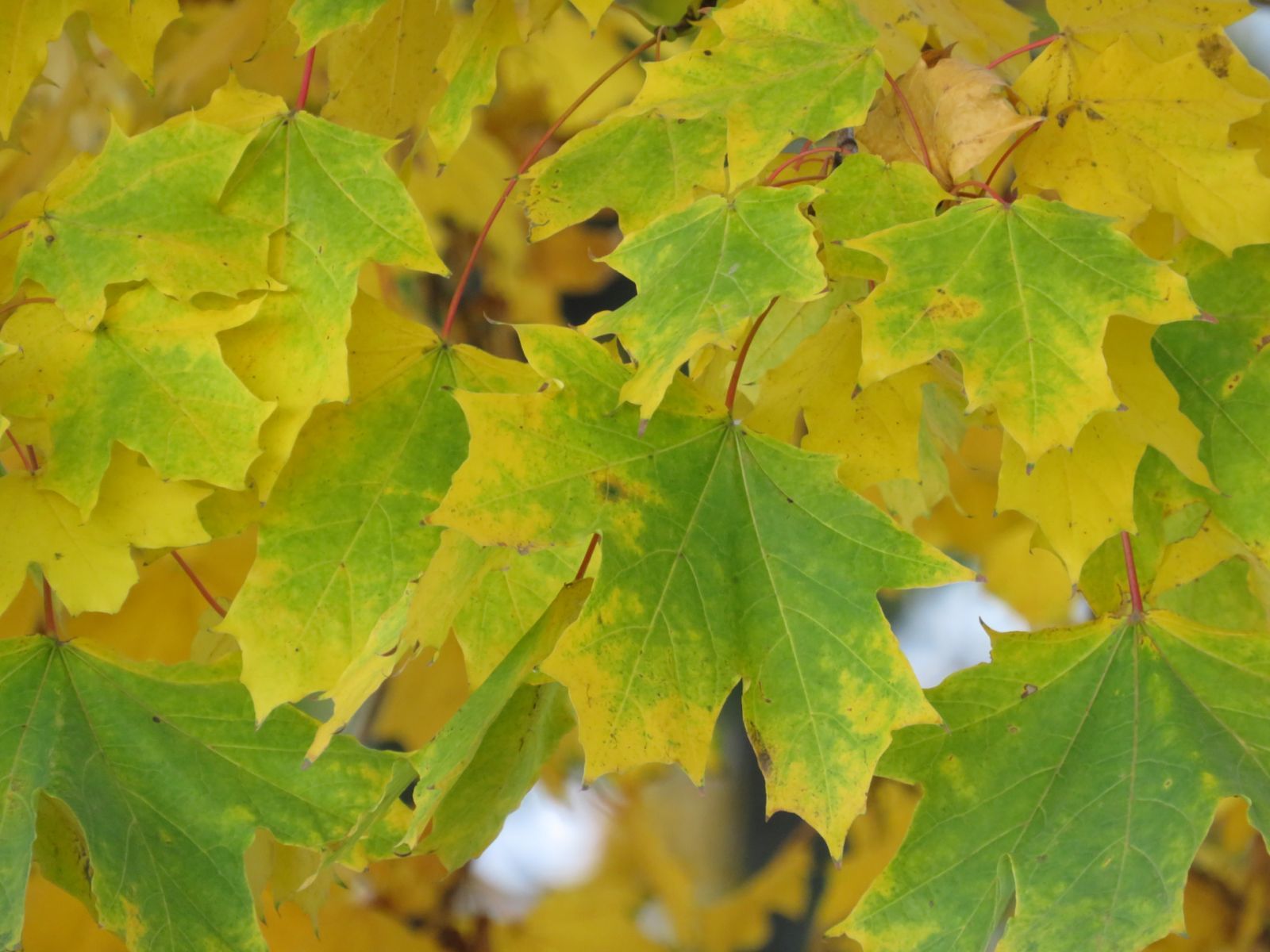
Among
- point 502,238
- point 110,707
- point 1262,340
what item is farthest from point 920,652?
point 110,707

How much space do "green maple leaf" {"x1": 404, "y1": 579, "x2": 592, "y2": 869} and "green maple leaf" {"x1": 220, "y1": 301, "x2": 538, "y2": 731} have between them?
6 cm

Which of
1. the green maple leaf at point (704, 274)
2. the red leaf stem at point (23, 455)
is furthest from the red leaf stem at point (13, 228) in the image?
the green maple leaf at point (704, 274)

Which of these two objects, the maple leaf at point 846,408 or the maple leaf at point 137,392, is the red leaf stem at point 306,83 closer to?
the maple leaf at point 137,392

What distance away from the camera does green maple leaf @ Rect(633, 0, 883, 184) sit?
599 millimetres

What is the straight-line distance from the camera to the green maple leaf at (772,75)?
1.96 ft

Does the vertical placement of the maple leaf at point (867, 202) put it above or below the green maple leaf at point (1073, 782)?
above

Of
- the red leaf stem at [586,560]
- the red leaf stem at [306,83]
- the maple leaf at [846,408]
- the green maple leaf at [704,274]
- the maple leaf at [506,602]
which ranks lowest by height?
the maple leaf at [506,602]

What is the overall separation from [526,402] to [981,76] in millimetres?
275

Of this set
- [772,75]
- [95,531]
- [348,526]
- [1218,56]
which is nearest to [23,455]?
[95,531]

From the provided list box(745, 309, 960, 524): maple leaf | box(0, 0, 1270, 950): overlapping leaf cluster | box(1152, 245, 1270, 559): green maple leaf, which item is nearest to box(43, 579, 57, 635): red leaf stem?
box(0, 0, 1270, 950): overlapping leaf cluster

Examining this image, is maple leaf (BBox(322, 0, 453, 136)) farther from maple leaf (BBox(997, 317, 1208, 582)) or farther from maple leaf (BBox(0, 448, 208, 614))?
maple leaf (BBox(997, 317, 1208, 582))

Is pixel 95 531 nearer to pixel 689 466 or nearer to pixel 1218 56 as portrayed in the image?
pixel 689 466

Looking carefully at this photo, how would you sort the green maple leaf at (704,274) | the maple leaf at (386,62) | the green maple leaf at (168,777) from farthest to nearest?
the maple leaf at (386,62) → the green maple leaf at (168,777) → the green maple leaf at (704,274)

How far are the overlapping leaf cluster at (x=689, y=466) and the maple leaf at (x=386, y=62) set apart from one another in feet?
0.51
